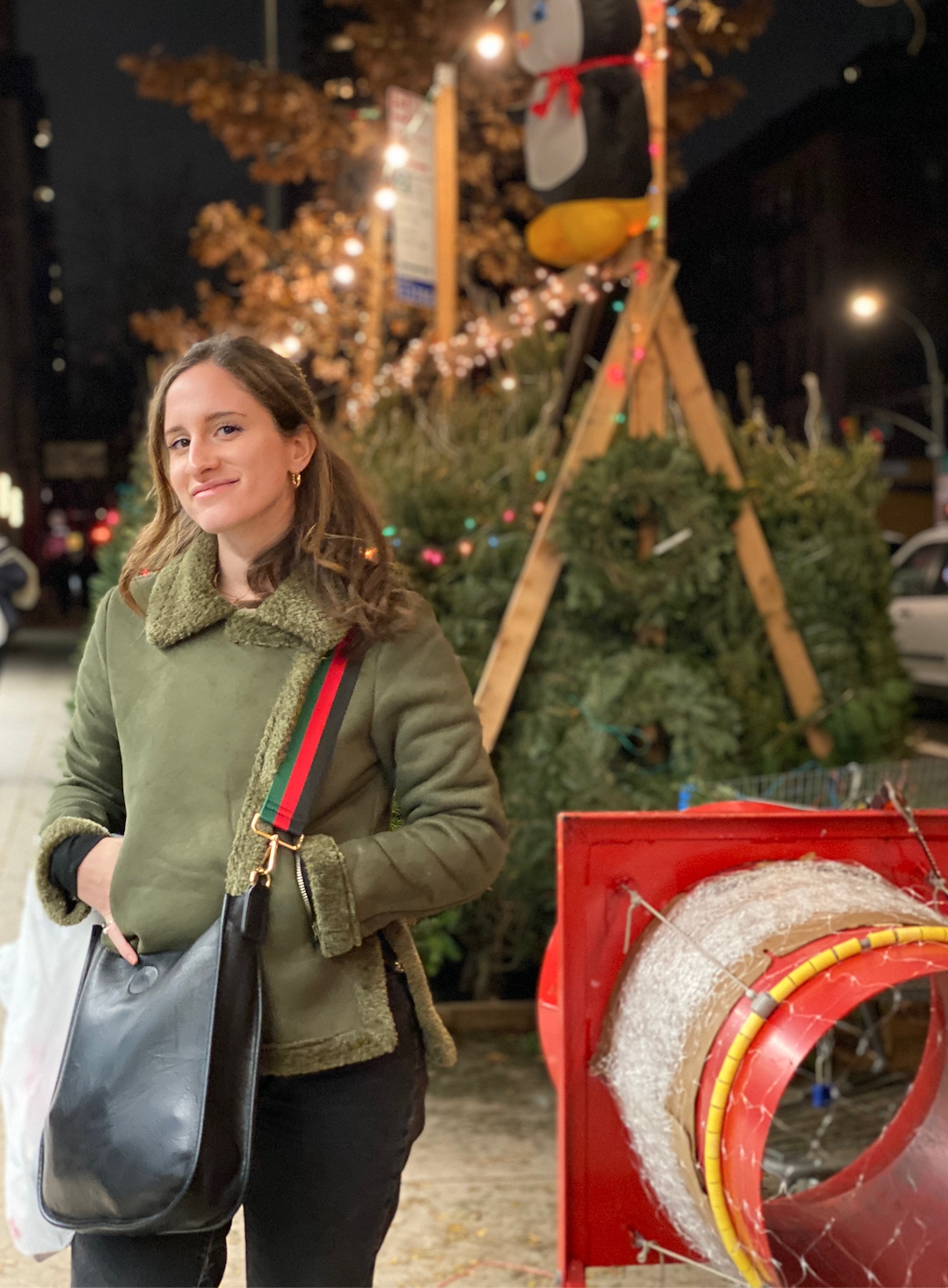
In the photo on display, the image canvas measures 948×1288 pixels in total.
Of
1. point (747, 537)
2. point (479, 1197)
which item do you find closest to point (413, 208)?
point (747, 537)

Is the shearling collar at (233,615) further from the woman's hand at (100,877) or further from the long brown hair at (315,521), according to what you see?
the woman's hand at (100,877)

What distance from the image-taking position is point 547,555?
4.58 m

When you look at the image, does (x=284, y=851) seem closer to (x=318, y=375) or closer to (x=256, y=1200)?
(x=256, y=1200)

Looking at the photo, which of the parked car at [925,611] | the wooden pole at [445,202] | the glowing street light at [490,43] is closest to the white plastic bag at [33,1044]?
the wooden pole at [445,202]

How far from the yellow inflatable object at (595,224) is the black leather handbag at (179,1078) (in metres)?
3.21

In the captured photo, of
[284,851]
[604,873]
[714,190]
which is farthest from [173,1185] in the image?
[714,190]

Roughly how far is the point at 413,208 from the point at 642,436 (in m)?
3.91

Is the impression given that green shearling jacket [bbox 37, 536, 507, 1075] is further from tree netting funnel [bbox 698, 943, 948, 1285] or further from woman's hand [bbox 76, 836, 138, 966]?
tree netting funnel [bbox 698, 943, 948, 1285]

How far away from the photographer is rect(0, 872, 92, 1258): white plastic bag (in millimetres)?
2586

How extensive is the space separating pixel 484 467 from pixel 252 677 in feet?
10.5

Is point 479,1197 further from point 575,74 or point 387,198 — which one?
point 387,198

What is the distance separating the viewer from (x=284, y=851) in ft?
5.98

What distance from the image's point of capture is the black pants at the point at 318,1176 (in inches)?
74.4

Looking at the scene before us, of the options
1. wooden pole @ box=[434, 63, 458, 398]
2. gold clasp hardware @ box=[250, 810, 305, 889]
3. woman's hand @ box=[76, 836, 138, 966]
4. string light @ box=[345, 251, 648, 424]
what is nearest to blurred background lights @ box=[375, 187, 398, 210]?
string light @ box=[345, 251, 648, 424]
